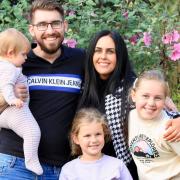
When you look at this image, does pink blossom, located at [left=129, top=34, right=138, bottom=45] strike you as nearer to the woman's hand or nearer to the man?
the man

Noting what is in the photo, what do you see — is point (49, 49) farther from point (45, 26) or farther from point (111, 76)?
point (111, 76)

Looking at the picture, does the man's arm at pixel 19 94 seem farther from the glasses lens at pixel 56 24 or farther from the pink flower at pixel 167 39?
the pink flower at pixel 167 39

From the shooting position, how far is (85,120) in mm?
4125

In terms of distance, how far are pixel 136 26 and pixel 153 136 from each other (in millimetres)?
2425

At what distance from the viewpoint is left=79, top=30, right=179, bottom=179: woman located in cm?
421

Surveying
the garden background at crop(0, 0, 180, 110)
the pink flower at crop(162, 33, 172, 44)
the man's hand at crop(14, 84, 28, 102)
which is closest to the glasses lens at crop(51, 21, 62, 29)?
the man's hand at crop(14, 84, 28, 102)

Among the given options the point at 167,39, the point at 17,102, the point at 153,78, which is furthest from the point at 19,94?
the point at 167,39

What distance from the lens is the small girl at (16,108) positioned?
160 inches

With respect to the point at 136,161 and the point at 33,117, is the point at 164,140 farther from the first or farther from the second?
the point at 33,117

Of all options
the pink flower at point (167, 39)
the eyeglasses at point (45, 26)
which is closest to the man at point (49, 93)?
the eyeglasses at point (45, 26)

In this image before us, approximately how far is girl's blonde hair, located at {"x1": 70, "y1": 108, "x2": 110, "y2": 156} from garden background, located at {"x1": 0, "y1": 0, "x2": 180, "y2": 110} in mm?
1581

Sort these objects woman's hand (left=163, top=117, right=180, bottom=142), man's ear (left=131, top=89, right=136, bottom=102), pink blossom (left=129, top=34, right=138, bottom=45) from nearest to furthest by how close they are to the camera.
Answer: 1. woman's hand (left=163, top=117, right=180, bottom=142)
2. man's ear (left=131, top=89, right=136, bottom=102)
3. pink blossom (left=129, top=34, right=138, bottom=45)

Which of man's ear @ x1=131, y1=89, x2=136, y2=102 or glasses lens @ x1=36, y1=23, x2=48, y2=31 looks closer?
man's ear @ x1=131, y1=89, x2=136, y2=102

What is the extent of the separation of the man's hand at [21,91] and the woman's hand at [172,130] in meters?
0.99
